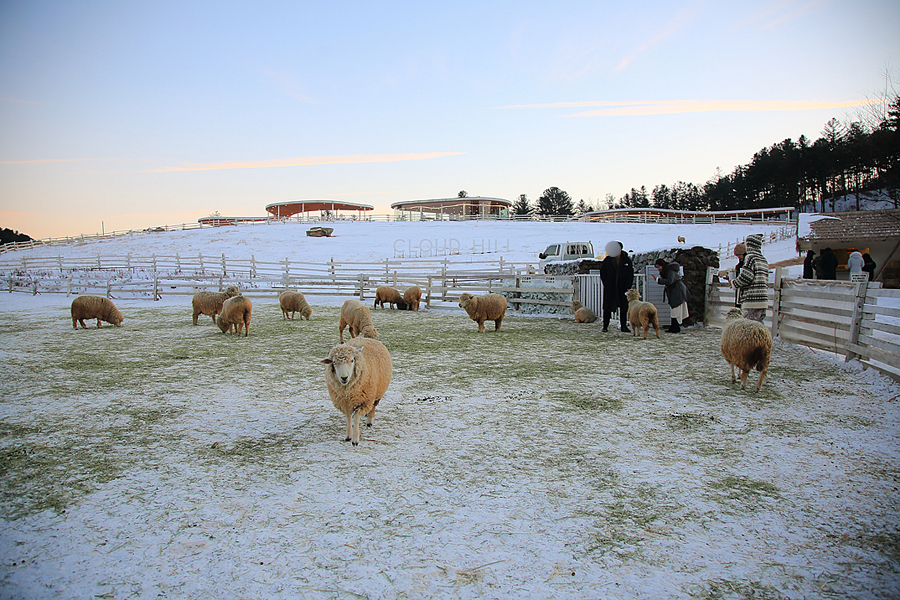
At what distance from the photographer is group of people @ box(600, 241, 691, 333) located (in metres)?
10.0

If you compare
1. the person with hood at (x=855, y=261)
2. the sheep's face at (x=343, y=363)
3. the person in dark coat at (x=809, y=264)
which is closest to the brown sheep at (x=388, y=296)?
the person in dark coat at (x=809, y=264)

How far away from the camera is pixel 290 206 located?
5731cm

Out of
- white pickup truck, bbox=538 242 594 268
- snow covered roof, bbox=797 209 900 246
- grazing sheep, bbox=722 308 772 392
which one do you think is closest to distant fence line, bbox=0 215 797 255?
snow covered roof, bbox=797 209 900 246

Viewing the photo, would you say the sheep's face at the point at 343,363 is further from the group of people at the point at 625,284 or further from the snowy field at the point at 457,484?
the group of people at the point at 625,284

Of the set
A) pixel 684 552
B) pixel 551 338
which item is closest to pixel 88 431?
pixel 684 552

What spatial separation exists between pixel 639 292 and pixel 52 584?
11.9 meters

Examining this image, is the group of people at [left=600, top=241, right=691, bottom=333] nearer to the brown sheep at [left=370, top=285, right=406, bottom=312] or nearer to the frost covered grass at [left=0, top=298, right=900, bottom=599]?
the frost covered grass at [left=0, top=298, right=900, bottom=599]

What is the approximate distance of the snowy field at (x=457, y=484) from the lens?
2.31 metres

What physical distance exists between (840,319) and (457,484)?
7018mm

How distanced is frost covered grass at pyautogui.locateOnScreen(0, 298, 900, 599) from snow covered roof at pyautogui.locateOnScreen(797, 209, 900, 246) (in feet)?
61.0

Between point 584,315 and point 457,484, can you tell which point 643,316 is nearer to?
point 584,315

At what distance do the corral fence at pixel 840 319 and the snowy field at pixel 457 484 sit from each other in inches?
15.3

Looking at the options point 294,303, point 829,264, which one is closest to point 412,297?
point 294,303

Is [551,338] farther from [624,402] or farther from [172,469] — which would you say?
[172,469]
